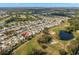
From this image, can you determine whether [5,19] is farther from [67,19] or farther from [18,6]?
[67,19]

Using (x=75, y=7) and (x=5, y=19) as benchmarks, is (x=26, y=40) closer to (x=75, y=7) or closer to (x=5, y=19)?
(x=5, y=19)

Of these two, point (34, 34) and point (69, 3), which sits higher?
point (69, 3)

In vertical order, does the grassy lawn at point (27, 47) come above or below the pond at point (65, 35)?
below

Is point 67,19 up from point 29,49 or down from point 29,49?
up

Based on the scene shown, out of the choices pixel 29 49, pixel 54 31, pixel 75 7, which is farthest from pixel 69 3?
pixel 29 49

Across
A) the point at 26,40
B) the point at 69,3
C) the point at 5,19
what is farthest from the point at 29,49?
the point at 69,3

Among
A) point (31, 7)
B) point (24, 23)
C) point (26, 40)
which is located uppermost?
point (31, 7)

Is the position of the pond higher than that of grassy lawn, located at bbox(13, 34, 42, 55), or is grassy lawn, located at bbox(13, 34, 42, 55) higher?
the pond
